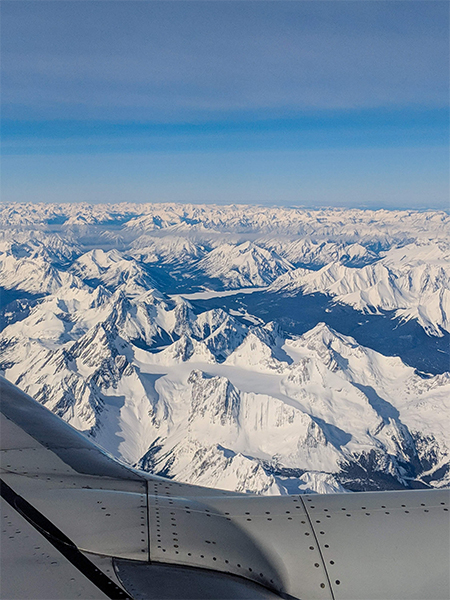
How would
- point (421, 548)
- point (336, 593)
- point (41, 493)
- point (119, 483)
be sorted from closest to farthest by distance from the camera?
point (336, 593)
point (421, 548)
point (41, 493)
point (119, 483)

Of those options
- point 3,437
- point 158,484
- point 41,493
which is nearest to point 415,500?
point 158,484

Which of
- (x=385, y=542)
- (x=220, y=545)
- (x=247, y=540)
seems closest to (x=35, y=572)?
(x=220, y=545)

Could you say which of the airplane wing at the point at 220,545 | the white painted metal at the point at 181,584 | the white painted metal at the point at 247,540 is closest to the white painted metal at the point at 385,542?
the airplane wing at the point at 220,545

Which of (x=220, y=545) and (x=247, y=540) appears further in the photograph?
(x=247, y=540)

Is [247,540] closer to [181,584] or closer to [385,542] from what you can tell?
[181,584]

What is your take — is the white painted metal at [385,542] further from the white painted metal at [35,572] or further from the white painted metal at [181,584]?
the white painted metal at [35,572]

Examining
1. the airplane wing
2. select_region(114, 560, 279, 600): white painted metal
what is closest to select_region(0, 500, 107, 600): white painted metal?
the airplane wing

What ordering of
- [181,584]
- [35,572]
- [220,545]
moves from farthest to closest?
[220,545] → [181,584] → [35,572]

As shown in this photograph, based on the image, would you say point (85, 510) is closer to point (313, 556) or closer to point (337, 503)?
point (313, 556)
